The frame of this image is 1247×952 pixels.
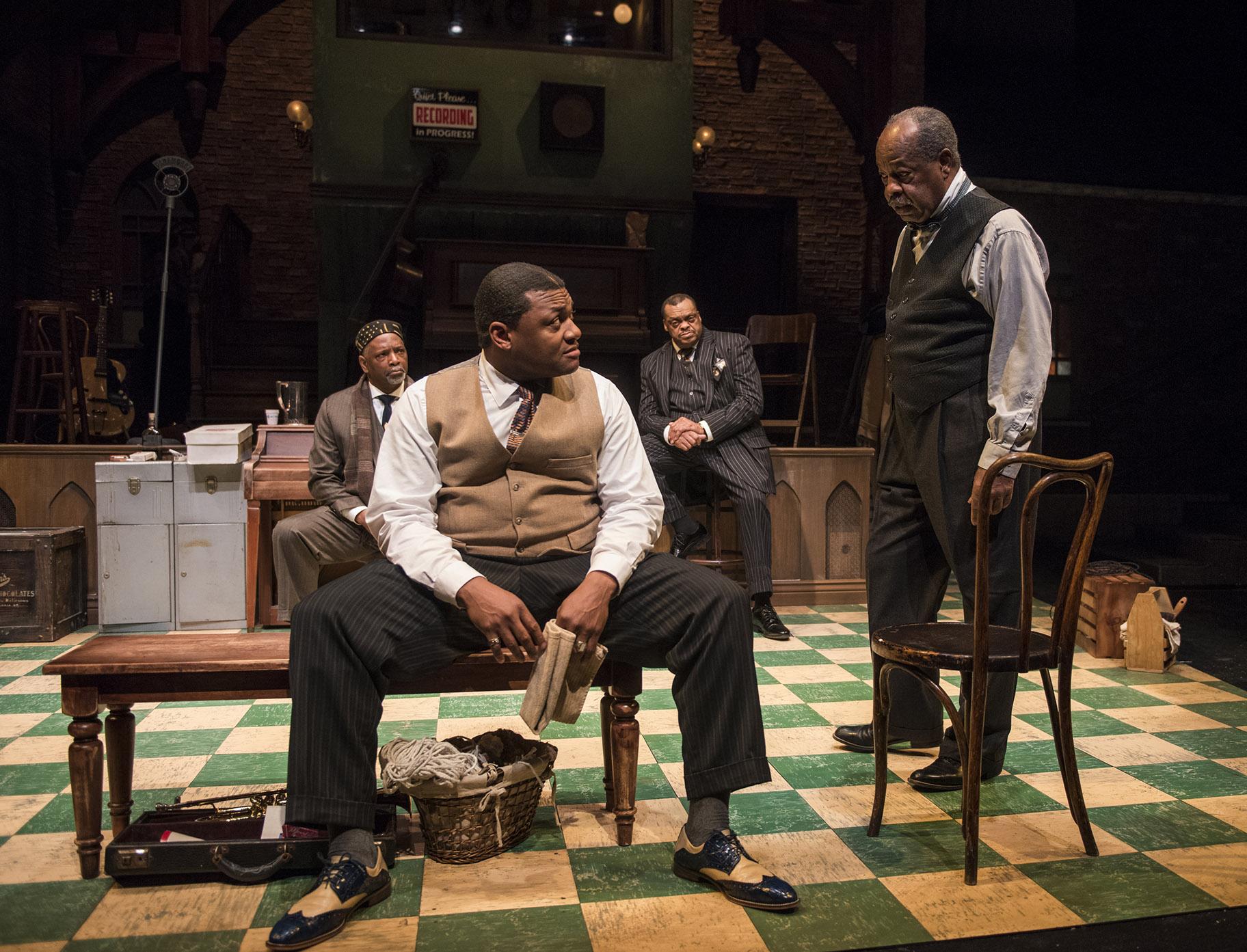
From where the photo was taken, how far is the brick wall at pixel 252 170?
1138cm

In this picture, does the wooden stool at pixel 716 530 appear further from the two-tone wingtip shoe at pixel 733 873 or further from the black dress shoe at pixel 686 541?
the two-tone wingtip shoe at pixel 733 873

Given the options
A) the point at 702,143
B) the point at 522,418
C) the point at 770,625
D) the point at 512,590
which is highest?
the point at 702,143

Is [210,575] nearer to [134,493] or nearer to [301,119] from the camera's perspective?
[134,493]

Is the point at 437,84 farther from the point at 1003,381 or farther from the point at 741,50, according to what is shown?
the point at 1003,381

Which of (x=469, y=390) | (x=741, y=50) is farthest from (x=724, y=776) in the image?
(x=741, y=50)

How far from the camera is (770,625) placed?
15.8 ft

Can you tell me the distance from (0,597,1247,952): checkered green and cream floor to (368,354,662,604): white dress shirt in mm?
646

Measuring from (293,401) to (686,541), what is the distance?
2.16 meters

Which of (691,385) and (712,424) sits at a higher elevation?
(691,385)

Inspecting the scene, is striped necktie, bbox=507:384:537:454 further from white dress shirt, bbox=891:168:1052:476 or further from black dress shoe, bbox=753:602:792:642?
black dress shoe, bbox=753:602:792:642

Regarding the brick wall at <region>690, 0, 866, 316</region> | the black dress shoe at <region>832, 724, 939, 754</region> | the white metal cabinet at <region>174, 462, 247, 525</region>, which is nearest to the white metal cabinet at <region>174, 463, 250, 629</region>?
the white metal cabinet at <region>174, 462, 247, 525</region>

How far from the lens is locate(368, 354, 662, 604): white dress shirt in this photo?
2209mm

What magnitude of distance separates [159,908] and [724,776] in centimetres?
118

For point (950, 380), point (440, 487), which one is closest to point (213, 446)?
point (440, 487)
